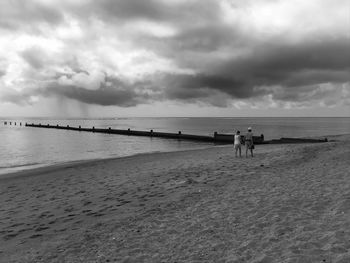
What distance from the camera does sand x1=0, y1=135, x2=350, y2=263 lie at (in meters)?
5.22

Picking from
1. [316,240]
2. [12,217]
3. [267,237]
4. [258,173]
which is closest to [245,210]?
[267,237]

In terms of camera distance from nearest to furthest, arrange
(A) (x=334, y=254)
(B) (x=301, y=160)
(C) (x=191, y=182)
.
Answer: (A) (x=334, y=254), (C) (x=191, y=182), (B) (x=301, y=160)

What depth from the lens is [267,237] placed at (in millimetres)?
5551

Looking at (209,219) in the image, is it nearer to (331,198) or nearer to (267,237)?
(267,237)

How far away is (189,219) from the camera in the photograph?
7.05 metres

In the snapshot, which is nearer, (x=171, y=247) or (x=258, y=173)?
(x=171, y=247)

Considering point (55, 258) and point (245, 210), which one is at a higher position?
point (245, 210)

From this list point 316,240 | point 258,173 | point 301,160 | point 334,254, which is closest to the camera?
point 334,254

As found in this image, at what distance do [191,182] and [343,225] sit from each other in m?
6.23

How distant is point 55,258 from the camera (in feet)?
18.3

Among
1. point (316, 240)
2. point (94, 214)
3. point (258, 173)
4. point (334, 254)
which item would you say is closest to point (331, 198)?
point (316, 240)

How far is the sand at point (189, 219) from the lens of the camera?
5.22 meters

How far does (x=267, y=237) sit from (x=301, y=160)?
10.7m

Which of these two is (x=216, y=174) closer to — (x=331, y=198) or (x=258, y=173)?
(x=258, y=173)
